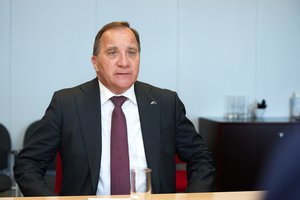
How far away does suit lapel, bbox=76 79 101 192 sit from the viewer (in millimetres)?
1940

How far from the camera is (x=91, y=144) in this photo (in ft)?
6.53

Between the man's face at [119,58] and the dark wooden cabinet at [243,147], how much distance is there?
2.07 metres

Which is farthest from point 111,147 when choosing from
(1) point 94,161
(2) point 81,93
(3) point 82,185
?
(2) point 81,93

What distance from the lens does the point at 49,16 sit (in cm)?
417

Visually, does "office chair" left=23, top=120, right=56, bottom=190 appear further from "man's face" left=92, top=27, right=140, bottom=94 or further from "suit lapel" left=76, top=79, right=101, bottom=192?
"man's face" left=92, top=27, right=140, bottom=94

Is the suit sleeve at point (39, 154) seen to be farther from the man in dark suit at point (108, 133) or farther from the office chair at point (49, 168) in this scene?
the office chair at point (49, 168)

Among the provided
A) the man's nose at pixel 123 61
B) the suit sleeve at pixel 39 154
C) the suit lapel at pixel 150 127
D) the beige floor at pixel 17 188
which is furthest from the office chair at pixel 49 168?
the man's nose at pixel 123 61

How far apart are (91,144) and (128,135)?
19 centimetres

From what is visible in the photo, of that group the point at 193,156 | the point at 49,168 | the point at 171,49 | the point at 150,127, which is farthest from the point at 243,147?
the point at 150,127

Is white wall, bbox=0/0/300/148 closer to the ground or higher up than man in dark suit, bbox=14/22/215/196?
higher up

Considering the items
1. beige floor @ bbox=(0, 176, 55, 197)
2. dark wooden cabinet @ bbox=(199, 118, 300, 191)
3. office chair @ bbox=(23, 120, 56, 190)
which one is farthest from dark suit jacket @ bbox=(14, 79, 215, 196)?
dark wooden cabinet @ bbox=(199, 118, 300, 191)

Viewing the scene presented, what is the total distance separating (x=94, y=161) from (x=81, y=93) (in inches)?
15.6

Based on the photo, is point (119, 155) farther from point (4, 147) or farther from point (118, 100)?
point (4, 147)

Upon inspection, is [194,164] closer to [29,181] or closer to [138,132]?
[138,132]
